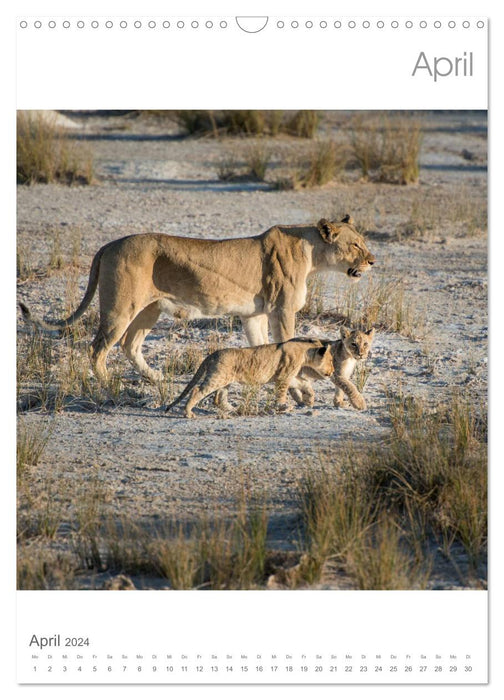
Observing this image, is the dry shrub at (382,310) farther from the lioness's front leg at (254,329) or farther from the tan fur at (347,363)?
the tan fur at (347,363)

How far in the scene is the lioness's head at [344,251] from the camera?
8.94 meters

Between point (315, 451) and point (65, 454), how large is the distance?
1643 millimetres

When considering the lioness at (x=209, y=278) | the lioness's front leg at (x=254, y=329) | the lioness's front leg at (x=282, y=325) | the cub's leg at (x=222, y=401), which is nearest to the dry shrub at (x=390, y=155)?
the lioness at (x=209, y=278)

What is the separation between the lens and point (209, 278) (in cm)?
855

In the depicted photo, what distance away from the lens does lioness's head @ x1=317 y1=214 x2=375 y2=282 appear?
8.94 m

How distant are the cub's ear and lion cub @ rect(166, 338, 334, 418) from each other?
102cm

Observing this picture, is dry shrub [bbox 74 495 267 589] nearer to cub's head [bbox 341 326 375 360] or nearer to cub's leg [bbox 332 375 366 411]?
cub's leg [bbox 332 375 366 411]

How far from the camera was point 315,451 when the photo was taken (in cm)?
741

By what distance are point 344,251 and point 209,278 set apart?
118cm
